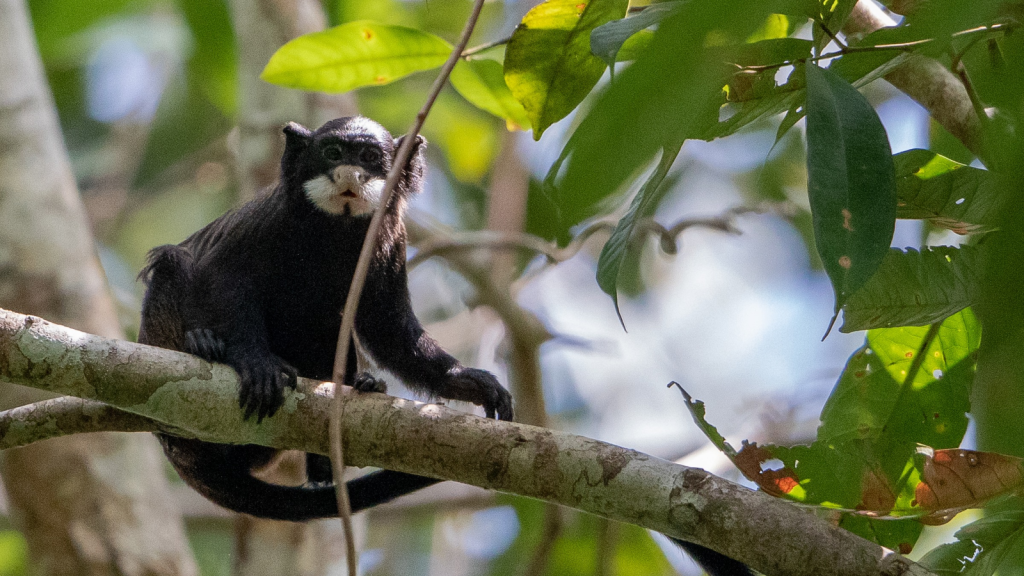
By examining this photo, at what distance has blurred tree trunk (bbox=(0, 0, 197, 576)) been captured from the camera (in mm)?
4336

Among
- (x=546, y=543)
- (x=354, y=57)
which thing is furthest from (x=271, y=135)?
(x=546, y=543)

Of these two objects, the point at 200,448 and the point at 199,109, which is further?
the point at 199,109

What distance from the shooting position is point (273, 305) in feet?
11.0

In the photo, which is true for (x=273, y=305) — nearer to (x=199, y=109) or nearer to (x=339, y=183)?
(x=339, y=183)

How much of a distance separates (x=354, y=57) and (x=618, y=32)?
4.92 ft

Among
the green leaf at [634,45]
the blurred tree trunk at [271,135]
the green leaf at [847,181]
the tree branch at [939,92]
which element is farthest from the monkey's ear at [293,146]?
the green leaf at [847,181]

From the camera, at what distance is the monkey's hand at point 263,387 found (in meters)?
2.40

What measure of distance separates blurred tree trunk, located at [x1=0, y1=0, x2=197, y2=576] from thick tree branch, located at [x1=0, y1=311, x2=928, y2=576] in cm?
227

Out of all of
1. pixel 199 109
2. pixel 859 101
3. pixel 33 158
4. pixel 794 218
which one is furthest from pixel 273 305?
pixel 199 109

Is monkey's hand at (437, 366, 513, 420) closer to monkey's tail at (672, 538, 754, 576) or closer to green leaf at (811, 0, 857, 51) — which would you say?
monkey's tail at (672, 538, 754, 576)

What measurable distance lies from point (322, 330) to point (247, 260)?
36cm

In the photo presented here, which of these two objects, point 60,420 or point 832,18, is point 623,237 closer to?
point 832,18

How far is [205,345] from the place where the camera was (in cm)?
290

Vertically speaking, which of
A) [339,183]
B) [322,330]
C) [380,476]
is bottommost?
[380,476]
